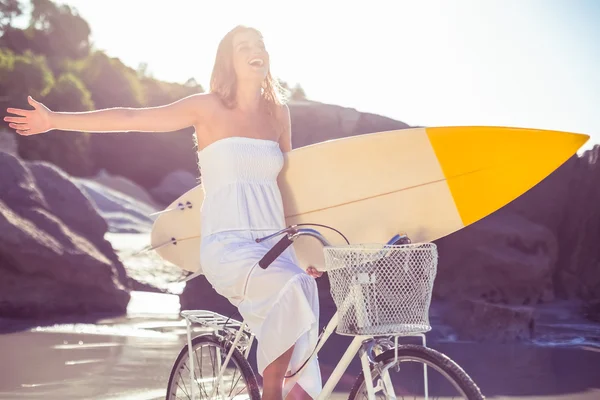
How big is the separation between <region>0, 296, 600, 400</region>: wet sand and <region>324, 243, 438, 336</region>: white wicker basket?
266 centimetres

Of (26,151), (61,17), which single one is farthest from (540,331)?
(61,17)

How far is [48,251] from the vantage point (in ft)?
26.7

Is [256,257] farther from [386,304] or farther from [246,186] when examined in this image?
[386,304]

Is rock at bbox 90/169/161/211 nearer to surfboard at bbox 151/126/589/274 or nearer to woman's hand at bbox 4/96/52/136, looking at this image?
surfboard at bbox 151/126/589/274

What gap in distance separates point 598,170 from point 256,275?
10159mm

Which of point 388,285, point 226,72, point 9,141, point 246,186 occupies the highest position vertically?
point 9,141

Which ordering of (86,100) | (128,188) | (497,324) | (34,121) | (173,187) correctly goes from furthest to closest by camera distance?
(86,100), (128,188), (173,187), (497,324), (34,121)

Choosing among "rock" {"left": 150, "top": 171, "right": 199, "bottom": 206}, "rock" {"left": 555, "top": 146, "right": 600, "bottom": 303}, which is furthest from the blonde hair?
"rock" {"left": 150, "top": 171, "right": 199, "bottom": 206}

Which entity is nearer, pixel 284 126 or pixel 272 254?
pixel 272 254

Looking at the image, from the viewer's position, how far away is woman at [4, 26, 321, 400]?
275 centimetres

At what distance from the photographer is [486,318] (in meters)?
7.91

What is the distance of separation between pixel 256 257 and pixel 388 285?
0.63m

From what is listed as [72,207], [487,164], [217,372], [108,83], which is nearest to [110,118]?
[217,372]

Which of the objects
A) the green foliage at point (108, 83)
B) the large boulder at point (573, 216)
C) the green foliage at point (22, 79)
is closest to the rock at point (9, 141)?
the green foliage at point (22, 79)
